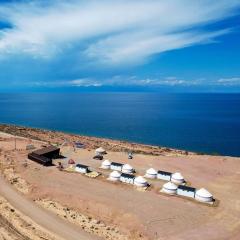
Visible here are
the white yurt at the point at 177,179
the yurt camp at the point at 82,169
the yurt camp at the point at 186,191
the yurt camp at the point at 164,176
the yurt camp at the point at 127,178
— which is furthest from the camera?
the yurt camp at the point at 82,169

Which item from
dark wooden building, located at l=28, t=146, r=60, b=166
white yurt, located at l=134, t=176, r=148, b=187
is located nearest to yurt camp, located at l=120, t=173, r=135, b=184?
white yurt, located at l=134, t=176, r=148, b=187

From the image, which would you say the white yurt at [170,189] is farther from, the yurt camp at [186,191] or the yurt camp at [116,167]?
the yurt camp at [116,167]

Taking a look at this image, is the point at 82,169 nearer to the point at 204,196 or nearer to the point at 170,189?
the point at 170,189

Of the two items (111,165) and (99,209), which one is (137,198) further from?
(111,165)

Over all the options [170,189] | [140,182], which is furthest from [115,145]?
[170,189]

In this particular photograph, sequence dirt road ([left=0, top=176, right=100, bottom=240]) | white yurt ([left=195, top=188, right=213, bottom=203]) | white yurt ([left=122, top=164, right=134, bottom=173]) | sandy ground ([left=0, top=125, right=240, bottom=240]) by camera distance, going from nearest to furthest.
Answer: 1. dirt road ([left=0, top=176, right=100, bottom=240])
2. sandy ground ([left=0, top=125, right=240, bottom=240])
3. white yurt ([left=195, top=188, right=213, bottom=203])
4. white yurt ([left=122, top=164, right=134, bottom=173])

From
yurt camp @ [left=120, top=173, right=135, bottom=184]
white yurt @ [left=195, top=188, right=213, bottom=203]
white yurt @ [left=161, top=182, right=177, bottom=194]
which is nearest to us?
white yurt @ [left=195, top=188, right=213, bottom=203]

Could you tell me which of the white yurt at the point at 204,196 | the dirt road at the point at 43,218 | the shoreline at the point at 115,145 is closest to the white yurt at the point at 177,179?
the white yurt at the point at 204,196

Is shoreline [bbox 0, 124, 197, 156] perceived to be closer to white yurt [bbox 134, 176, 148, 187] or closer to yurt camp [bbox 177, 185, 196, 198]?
white yurt [bbox 134, 176, 148, 187]
